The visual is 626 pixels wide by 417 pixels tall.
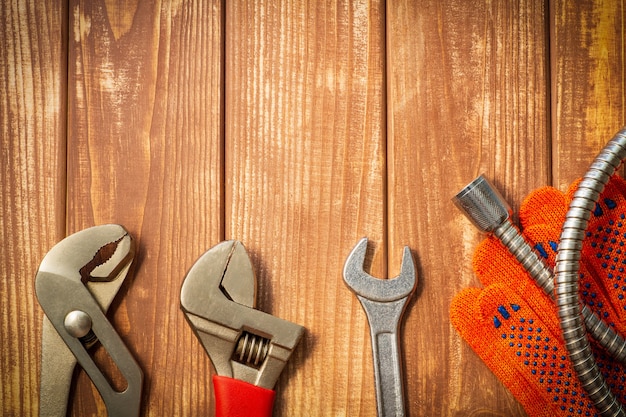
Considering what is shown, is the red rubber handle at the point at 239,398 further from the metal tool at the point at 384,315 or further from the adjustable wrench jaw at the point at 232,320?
the metal tool at the point at 384,315

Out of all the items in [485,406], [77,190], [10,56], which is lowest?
[485,406]

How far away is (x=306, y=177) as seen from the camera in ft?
2.35

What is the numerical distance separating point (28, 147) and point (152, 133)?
16 centimetres

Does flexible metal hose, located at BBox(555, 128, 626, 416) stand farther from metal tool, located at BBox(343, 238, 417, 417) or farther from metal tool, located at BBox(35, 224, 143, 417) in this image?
metal tool, located at BBox(35, 224, 143, 417)

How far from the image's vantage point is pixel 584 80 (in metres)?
0.73

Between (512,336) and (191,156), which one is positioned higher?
(191,156)

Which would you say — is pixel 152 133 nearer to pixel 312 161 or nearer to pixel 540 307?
pixel 312 161

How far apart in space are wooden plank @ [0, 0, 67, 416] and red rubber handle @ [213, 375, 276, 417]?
27 cm

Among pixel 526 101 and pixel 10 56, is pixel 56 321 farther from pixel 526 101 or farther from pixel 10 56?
pixel 526 101

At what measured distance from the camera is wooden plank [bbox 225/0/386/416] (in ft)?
2.30

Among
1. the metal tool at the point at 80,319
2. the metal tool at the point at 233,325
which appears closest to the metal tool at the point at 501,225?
the metal tool at the point at 233,325

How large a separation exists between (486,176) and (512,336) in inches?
8.3

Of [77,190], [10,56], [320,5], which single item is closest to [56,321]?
[77,190]

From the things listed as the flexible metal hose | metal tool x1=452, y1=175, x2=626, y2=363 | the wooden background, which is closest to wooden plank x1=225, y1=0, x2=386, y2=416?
the wooden background
